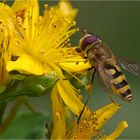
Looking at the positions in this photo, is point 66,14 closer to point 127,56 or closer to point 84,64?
point 84,64

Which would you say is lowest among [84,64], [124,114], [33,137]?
[124,114]

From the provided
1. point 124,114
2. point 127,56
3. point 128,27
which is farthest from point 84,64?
point 128,27

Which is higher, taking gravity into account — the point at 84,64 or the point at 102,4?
the point at 84,64

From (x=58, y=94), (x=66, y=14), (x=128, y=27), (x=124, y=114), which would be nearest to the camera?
(x=58, y=94)

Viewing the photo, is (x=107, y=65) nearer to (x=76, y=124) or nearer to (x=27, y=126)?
(x=76, y=124)

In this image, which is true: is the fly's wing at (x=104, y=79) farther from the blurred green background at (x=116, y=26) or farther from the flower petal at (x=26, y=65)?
the blurred green background at (x=116, y=26)

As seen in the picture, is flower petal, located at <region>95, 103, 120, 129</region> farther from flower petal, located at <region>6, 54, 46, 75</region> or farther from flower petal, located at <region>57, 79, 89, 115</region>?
flower petal, located at <region>6, 54, 46, 75</region>
